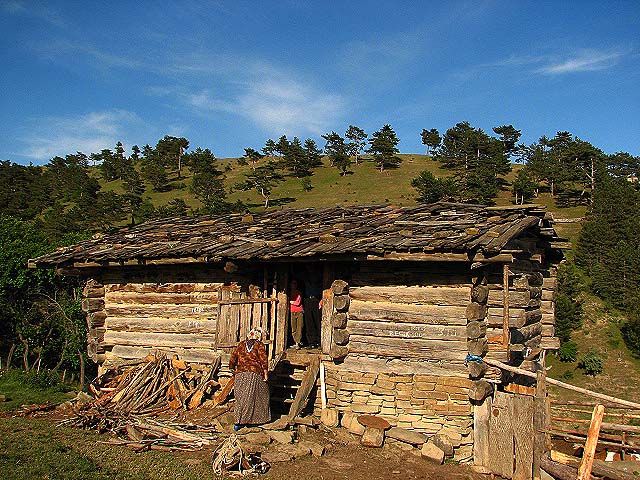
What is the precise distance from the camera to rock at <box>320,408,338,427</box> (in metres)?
10.0

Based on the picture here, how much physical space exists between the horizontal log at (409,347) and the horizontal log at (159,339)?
313 cm

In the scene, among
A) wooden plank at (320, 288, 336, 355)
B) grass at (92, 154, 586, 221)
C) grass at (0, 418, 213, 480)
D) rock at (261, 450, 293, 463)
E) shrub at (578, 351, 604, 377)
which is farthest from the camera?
grass at (92, 154, 586, 221)

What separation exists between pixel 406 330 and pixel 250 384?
2.80 meters

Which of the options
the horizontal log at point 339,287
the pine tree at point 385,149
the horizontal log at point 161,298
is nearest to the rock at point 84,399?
the horizontal log at point 161,298

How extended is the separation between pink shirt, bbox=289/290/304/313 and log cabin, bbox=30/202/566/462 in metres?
0.39

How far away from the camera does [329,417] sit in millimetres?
10094

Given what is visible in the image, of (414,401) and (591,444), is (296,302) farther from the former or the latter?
(591,444)

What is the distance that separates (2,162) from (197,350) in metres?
70.7

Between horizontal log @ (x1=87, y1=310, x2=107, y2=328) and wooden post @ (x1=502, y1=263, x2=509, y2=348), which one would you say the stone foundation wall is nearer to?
wooden post @ (x1=502, y1=263, x2=509, y2=348)

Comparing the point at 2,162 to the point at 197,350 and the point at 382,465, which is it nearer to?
the point at 197,350

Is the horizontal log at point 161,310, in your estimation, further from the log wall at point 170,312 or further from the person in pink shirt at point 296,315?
the person in pink shirt at point 296,315

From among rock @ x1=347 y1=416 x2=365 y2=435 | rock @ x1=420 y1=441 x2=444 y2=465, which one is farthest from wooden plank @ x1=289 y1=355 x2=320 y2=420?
rock @ x1=420 y1=441 x2=444 y2=465

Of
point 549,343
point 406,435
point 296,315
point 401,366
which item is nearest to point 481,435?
point 406,435

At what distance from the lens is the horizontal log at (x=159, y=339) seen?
1189 centimetres
